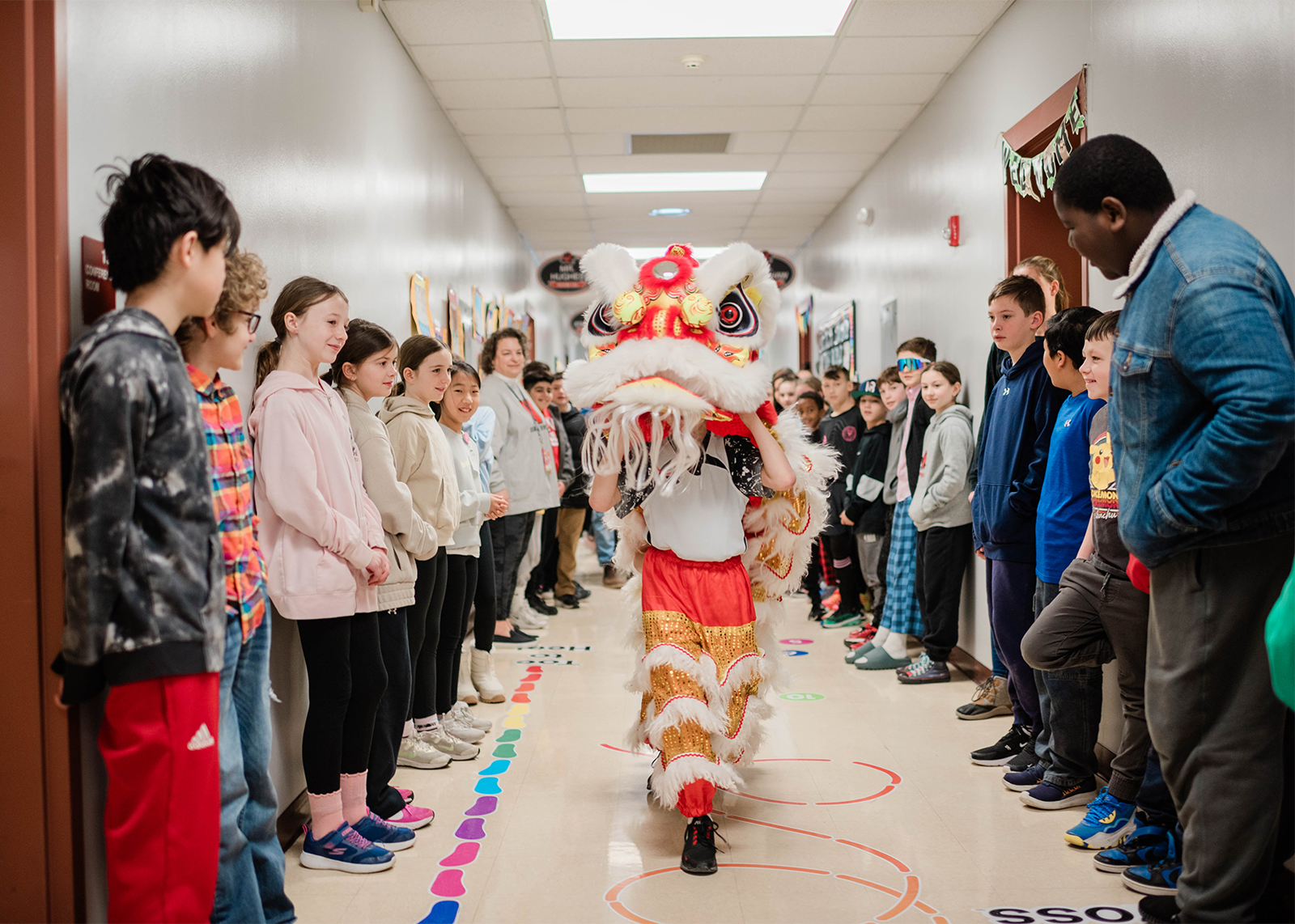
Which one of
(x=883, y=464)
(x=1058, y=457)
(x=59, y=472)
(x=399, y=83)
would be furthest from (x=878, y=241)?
(x=59, y=472)

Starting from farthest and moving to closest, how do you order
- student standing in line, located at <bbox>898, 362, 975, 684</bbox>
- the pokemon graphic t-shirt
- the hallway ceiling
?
1. the hallway ceiling
2. student standing in line, located at <bbox>898, 362, 975, 684</bbox>
3. the pokemon graphic t-shirt

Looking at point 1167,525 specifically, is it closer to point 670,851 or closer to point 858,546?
point 670,851

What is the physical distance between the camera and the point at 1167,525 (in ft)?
5.72

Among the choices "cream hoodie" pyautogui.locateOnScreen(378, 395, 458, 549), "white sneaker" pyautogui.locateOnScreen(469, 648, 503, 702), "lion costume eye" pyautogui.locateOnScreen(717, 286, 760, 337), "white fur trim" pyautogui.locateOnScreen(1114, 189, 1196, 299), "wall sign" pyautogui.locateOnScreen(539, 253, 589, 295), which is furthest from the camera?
"wall sign" pyautogui.locateOnScreen(539, 253, 589, 295)

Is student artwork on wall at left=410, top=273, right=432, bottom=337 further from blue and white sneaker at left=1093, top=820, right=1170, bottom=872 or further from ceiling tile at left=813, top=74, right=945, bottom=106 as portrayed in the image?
blue and white sneaker at left=1093, top=820, right=1170, bottom=872

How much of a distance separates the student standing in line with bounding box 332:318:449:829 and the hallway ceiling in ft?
7.31

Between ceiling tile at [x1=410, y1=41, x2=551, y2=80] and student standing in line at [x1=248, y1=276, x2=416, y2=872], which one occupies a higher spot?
ceiling tile at [x1=410, y1=41, x2=551, y2=80]

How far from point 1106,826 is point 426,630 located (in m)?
2.15

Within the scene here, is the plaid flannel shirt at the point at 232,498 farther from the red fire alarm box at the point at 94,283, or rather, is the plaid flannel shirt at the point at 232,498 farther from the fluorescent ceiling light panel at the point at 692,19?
the fluorescent ceiling light panel at the point at 692,19

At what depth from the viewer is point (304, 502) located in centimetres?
233

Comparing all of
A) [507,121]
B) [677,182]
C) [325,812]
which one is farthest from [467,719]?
[677,182]

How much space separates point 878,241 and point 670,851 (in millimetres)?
5353

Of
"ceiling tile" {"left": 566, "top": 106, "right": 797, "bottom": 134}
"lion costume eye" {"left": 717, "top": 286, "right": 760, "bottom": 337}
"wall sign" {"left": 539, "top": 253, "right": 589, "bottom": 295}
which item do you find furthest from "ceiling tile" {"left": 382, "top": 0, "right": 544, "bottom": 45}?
"wall sign" {"left": 539, "top": 253, "right": 589, "bottom": 295}

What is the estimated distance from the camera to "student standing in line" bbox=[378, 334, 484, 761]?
10.2ft
